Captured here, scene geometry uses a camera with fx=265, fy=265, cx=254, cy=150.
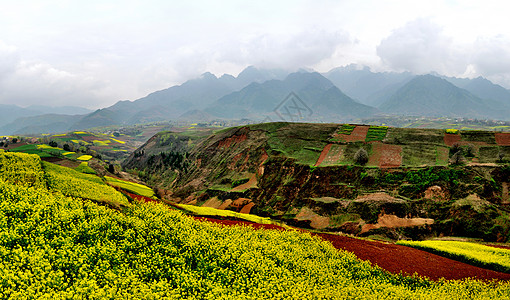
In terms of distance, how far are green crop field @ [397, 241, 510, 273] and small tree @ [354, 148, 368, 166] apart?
96.8 ft

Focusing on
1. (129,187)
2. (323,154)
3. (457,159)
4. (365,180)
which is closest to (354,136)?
(323,154)

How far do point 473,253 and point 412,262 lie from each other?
10.5 metres

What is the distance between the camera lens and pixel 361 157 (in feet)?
214

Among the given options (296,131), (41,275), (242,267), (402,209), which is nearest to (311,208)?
(402,209)

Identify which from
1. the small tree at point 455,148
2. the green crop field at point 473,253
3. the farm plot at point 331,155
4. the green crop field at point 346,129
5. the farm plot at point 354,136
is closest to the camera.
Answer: the green crop field at point 473,253

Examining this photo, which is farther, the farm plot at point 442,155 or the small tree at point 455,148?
the small tree at point 455,148

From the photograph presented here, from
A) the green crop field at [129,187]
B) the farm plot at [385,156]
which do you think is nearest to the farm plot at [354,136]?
the farm plot at [385,156]

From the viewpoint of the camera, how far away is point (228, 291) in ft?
54.9

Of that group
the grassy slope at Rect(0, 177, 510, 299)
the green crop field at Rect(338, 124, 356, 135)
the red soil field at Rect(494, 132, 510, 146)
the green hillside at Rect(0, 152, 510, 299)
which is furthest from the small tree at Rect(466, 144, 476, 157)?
the grassy slope at Rect(0, 177, 510, 299)

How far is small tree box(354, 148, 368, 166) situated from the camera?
64.9 meters

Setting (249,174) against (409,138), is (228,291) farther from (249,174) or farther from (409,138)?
(409,138)

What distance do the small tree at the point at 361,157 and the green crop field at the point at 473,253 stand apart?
29.5 metres

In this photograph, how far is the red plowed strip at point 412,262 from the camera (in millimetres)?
26128

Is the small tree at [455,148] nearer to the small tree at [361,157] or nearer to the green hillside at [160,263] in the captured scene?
the small tree at [361,157]
